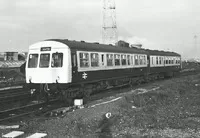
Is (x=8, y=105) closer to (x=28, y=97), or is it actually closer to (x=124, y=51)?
(x=28, y=97)

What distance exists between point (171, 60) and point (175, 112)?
996 inches

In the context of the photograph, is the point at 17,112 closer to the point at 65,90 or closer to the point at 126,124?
the point at 65,90

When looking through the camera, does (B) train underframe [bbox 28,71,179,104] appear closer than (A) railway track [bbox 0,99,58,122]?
No

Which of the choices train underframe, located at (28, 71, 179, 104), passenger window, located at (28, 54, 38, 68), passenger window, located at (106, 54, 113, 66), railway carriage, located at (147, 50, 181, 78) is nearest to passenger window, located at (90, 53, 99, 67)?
train underframe, located at (28, 71, 179, 104)

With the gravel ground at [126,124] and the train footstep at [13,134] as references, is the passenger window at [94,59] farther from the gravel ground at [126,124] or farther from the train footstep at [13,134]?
the train footstep at [13,134]

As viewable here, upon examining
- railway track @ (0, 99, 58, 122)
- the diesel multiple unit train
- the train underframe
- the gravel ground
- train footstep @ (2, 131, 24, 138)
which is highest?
the diesel multiple unit train

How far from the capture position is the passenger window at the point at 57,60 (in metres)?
14.1

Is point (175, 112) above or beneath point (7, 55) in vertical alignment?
beneath

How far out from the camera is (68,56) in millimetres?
14016

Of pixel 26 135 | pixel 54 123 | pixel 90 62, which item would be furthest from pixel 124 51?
pixel 26 135

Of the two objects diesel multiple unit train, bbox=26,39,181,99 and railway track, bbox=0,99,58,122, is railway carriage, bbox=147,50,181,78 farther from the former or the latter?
railway track, bbox=0,99,58,122

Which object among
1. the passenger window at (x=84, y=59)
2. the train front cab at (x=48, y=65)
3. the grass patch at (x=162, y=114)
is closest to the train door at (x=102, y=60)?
the passenger window at (x=84, y=59)

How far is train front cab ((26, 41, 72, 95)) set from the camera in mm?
14000

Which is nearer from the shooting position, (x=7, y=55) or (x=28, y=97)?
(x=28, y=97)
